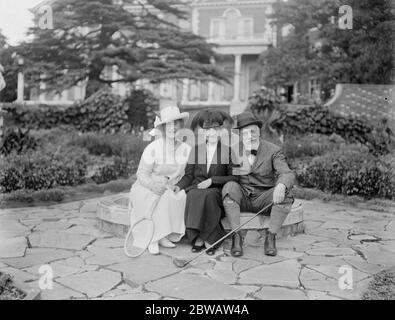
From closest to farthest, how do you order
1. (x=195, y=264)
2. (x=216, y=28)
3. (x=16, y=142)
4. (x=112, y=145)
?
(x=195, y=264)
(x=16, y=142)
(x=112, y=145)
(x=216, y=28)

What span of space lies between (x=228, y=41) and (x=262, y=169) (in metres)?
16.2

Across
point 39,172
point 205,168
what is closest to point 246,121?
point 205,168

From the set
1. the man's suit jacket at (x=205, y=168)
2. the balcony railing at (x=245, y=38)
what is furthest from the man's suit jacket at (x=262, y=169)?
the balcony railing at (x=245, y=38)

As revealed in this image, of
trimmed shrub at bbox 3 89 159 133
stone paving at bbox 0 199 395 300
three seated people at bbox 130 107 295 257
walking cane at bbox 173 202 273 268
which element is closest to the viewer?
stone paving at bbox 0 199 395 300

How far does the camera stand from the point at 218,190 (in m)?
3.95

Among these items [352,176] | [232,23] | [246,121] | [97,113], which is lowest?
[352,176]

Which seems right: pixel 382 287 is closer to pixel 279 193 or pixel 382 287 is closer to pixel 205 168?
pixel 279 193

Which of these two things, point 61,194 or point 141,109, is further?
point 141,109

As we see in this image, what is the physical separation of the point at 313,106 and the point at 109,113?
5327 mm

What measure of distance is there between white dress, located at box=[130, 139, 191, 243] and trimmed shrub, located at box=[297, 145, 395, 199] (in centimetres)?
312

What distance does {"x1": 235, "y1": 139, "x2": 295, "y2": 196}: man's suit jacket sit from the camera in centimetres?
402

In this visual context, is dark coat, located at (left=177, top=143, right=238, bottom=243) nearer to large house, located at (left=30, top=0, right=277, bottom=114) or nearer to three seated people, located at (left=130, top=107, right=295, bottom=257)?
three seated people, located at (left=130, top=107, right=295, bottom=257)

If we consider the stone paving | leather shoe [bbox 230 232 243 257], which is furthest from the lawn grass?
leather shoe [bbox 230 232 243 257]

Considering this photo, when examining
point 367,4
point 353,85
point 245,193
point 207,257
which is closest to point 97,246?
point 207,257
